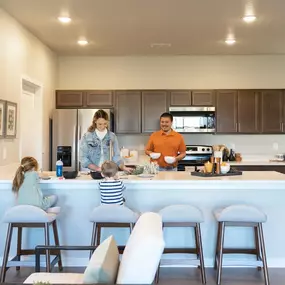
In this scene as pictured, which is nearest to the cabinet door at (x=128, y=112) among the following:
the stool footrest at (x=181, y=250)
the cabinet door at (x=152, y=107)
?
the cabinet door at (x=152, y=107)

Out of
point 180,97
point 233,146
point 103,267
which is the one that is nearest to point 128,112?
point 180,97

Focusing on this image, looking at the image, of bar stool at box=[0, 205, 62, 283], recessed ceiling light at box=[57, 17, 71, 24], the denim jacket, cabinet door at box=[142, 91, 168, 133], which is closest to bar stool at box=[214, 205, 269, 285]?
the denim jacket

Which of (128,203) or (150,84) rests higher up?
(150,84)

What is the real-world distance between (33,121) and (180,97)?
2.36 m

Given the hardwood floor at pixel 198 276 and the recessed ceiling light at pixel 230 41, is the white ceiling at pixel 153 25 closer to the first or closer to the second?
the recessed ceiling light at pixel 230 41

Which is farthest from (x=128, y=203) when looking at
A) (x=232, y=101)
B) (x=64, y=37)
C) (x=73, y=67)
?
(x=73, y=67)

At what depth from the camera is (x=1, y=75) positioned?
13.8 feet

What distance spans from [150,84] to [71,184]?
3.47 meters

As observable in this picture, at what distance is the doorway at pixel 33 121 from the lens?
5316mm

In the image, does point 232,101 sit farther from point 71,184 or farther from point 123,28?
point 71,184

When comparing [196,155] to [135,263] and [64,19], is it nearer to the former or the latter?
[64,19]

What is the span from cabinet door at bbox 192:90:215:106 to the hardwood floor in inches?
127

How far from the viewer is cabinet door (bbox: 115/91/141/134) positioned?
20.4ft

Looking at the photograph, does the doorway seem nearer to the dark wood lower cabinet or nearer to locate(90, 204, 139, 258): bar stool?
locate(90, 204, 139, 258): bar stool
